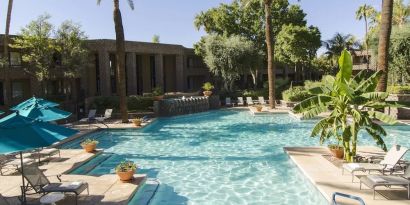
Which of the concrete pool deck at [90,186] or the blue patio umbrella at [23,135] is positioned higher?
the blue patio umbrella at [23,135]

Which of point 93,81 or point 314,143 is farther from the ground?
point 93,81

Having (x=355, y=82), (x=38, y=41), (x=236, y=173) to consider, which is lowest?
(x=236, y=173)

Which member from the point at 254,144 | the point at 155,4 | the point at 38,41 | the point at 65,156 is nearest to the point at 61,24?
the point at 38,41

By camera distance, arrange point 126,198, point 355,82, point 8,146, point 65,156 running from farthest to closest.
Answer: point 65,156, point 355,82, point 126,198, point 8,146

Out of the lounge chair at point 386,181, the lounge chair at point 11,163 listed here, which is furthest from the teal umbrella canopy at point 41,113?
the lounge chair at point 386,181

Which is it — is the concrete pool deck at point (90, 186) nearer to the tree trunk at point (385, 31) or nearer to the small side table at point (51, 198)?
the small side table at point (51, 198)

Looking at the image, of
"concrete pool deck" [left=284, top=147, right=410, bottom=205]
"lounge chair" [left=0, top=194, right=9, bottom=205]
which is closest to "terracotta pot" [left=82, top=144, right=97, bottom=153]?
"lounge chair" [left=0, top=194, right=9, bottom=205]

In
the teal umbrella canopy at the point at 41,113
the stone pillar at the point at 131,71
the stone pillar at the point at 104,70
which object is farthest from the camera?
the stone pillar at the point at 131,71

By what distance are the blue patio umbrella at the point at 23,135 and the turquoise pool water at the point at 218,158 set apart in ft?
10.8

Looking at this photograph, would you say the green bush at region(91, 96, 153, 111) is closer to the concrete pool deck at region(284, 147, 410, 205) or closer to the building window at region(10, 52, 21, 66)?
the building window at region(10, 52, 21, 66)

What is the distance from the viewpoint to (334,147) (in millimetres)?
14289

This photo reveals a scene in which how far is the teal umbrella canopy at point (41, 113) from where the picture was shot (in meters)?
14.1

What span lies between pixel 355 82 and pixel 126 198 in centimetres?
904

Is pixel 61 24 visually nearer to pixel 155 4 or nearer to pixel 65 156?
pixel 155 4
